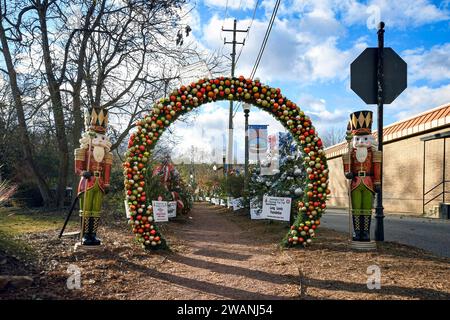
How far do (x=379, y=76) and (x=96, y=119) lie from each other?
5.83 meters

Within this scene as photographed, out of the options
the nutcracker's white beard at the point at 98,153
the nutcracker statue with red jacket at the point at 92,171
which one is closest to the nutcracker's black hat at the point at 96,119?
the nutcracker statue with red jacket at the point at 92,171

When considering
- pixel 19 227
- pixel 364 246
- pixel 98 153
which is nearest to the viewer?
pixel 98 153

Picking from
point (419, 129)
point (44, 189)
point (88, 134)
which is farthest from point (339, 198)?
point (88, 134)

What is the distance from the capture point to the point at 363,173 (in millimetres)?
7453

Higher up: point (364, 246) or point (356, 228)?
point (356, 228)

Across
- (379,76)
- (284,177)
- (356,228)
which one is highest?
(379,76)

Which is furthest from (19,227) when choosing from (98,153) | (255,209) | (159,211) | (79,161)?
(255,209)

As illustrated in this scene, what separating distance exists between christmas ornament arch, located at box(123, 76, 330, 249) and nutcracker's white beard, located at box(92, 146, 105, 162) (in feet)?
1.55

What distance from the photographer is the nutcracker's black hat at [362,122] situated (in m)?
7.50

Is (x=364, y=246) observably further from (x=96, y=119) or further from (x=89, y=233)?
(x=96, y=119)

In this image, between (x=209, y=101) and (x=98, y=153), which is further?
(x=209, y=101)

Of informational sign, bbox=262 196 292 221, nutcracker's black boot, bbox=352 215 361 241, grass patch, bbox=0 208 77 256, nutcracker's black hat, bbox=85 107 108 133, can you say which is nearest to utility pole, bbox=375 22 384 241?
nutcracker's black boot, bbox=352 215 361 241

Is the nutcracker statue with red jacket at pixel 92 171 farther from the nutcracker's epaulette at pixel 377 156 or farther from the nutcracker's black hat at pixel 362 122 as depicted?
the nutcracker's epaulette at pixel 377 156

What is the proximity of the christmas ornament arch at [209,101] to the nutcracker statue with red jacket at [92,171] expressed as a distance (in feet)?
1.54
